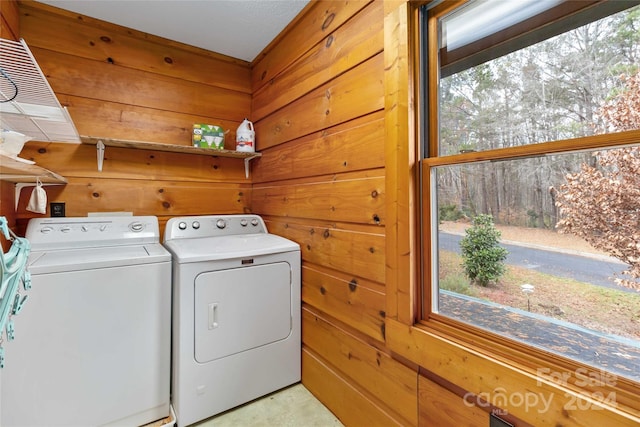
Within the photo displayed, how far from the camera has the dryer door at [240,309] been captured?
157cm

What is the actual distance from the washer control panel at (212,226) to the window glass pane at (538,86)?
1.58 metres

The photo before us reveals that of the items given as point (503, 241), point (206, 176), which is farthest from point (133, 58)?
point (503, 241)

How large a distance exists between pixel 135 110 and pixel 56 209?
33.2 inches

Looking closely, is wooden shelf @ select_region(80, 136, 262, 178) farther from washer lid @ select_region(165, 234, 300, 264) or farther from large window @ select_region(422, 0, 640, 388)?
large window @ select_region(422, 0, 640, 388)

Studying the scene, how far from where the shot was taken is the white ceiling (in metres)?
1.83

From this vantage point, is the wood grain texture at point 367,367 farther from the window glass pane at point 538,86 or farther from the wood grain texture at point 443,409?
the window glass pane at point 538,86

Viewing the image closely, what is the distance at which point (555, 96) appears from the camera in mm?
903

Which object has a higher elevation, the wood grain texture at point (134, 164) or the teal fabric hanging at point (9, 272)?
the wood grain texture at point (134, 164)

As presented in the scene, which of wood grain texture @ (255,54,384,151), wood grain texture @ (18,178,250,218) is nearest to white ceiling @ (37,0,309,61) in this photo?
→ wood grain texture @ (255,54,384,151)

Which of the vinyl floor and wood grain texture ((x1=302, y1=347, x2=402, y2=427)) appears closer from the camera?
wood grain texture ((x1=302, y1=347, x2=402, y2=427))

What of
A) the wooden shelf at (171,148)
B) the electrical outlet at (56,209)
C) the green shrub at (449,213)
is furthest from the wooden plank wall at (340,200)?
the electrical outlet at (56,209)

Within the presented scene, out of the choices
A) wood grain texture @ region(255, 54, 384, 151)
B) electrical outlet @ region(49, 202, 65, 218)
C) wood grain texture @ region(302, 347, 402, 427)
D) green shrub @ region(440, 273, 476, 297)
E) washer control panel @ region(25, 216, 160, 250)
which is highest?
wood grain texture @ region(255, 54, 384, 151)

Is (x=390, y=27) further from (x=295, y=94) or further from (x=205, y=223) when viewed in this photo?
(x=205, y=223)

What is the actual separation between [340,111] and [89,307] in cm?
157
